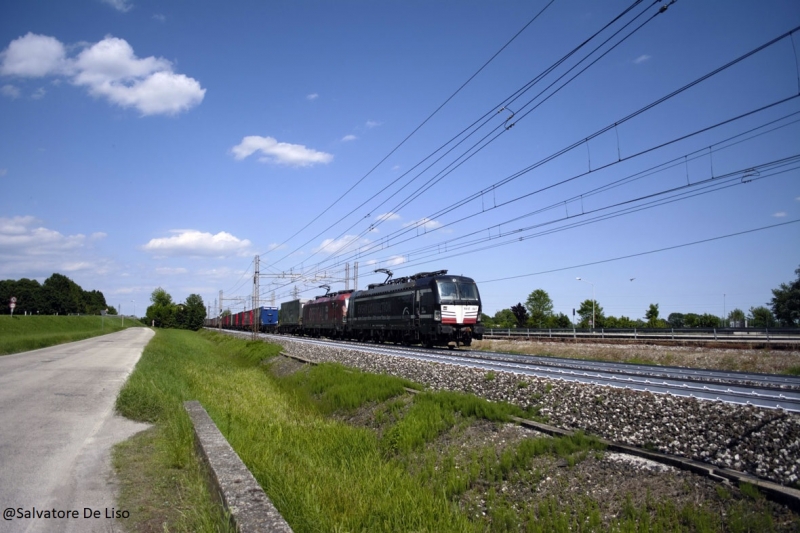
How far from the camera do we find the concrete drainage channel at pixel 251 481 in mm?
3990

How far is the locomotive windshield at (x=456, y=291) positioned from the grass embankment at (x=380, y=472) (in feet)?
44.0

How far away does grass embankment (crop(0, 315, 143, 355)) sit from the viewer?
3061 cm

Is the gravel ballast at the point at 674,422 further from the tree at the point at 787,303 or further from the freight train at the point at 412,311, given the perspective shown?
the tree at the point at 787,303

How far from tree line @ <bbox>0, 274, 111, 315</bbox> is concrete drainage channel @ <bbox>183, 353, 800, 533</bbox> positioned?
120 metres

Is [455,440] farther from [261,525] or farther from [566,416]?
[261,525]

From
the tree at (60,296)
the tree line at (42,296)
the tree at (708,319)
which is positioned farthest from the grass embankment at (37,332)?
the tree at (708,319)

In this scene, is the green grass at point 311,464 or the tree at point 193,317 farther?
the tree at point 193,317

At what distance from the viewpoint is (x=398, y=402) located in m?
11.0

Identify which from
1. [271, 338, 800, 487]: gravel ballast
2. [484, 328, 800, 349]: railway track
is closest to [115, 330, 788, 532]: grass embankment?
[271, 338, 800, 487]: gravel ballast

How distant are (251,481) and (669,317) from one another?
9943cm

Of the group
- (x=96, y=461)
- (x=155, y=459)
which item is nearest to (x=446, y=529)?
(x=155, y=459)

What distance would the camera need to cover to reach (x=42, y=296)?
418 ft

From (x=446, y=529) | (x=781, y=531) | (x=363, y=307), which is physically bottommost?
(x=446, y=529)

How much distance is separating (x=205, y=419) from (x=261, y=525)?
15.2 ft
